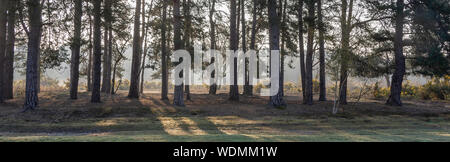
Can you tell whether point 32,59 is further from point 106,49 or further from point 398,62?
point 398,62

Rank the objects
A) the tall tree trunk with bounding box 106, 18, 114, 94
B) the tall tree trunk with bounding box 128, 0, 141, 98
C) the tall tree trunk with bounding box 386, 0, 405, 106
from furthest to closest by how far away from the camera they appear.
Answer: the tall tree trunk with bounding box 106, 18, 114, 94 < the tall tree trunk with bounding box 128, 0, 141, 98 < the tall tree trunk with bounding box 386, 0, 405, 106

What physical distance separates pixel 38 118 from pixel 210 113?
757cm

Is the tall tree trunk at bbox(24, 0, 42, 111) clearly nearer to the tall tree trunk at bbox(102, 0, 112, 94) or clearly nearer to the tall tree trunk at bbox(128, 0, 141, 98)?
the tall tree trunk at bbox(102, 0, 112, 94)

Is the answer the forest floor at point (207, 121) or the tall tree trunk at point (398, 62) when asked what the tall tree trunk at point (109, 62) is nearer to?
the forest floor at point (207, 121)

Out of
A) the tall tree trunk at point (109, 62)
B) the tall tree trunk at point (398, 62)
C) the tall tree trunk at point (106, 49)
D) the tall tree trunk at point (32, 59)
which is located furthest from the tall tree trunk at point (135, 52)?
the tall tree trunk at point (398, 62)

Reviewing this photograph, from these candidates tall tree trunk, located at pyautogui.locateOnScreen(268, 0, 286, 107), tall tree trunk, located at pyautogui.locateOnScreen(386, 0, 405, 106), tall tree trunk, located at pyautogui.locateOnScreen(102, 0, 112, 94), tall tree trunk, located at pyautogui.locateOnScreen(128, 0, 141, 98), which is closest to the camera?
tall tree trunk, located at pyautogui.locateOnScreen(102, 0, 112, 94)

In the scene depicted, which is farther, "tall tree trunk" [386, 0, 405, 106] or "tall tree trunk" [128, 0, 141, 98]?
"tall tree trunk" [128, 0, 141, 98]

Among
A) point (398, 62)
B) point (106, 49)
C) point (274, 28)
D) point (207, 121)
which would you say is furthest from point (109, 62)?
point (398, 62)

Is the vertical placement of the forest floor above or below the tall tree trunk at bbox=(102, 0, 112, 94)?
below

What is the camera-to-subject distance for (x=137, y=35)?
824 inches

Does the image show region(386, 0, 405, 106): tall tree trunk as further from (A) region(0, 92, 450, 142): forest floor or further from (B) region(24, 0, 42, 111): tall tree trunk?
(B) region(24, 0, 42, 111): tall tree trunk

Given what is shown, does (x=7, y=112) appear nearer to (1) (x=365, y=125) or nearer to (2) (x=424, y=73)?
(1) (x=365, y=125)

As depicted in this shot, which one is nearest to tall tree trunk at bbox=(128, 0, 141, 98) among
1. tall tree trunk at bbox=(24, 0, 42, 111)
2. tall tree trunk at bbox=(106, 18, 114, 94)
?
tall tree trunk at bbox=(106, 18, 114, 94)

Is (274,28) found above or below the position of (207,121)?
above
